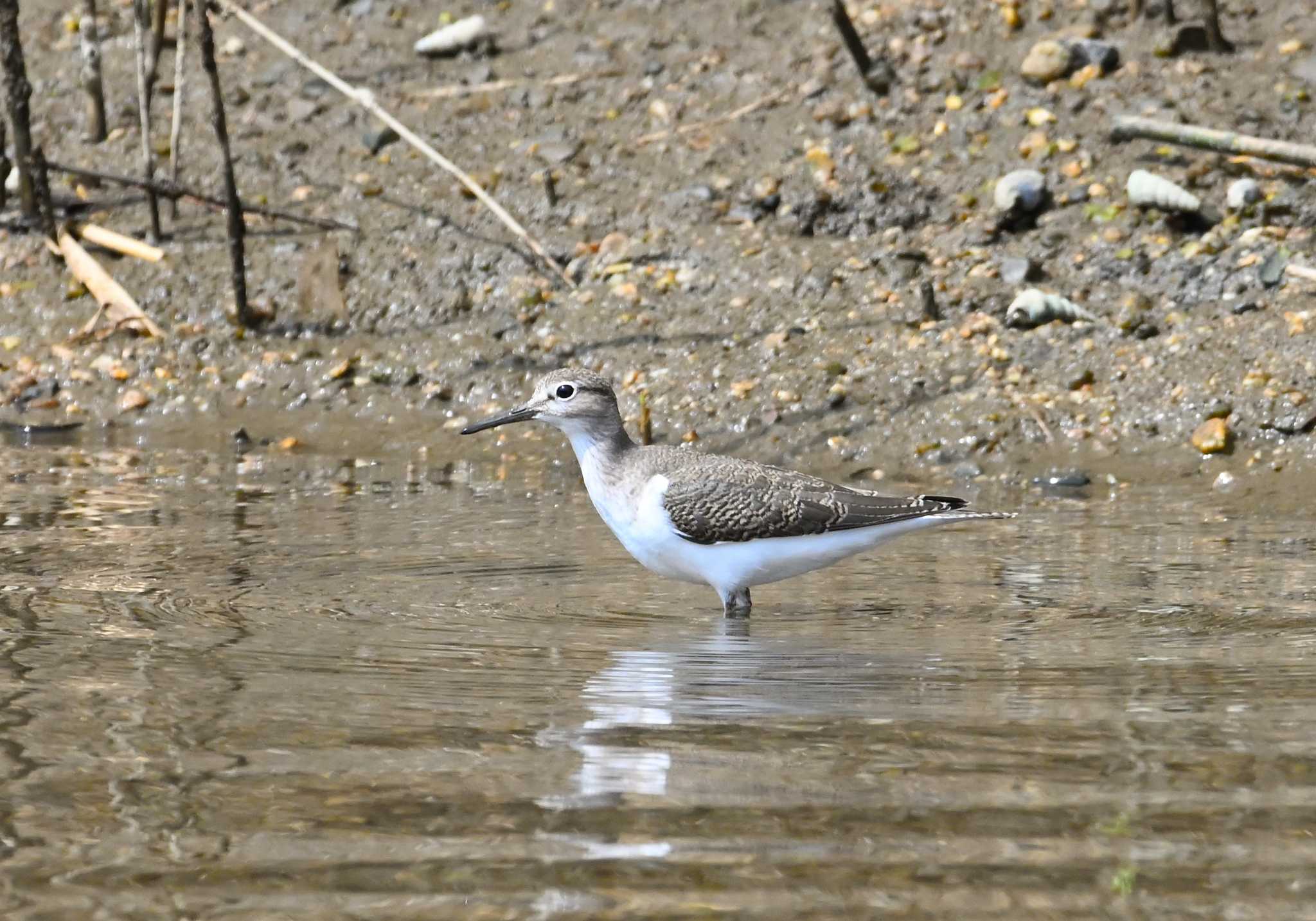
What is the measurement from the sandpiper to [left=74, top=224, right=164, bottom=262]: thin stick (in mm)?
5280

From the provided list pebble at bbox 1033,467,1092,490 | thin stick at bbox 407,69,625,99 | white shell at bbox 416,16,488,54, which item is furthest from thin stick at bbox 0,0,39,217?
pebble at bbox 1033,467,1092,490

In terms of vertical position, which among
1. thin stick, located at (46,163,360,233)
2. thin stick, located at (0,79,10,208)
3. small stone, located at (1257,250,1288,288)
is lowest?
small stone, located at (1257,250,1288,288)

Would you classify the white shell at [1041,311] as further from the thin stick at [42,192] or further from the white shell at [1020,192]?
the thin stick at [42,192]

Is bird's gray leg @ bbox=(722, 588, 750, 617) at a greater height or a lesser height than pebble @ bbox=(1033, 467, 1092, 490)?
lesser

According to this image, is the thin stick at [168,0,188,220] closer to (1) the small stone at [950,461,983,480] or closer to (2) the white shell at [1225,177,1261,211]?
(1) the small stone at [950,461,983,480]

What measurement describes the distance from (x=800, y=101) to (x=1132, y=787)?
806 cm

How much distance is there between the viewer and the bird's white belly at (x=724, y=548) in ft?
23.6

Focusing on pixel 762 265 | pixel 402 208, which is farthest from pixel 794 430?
pixel 402 208

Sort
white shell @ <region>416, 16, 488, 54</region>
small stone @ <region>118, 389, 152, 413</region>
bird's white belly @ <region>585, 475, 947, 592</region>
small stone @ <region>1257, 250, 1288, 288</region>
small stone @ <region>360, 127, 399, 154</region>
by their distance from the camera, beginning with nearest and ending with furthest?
bird's white belly @ <region>585, 475, 947, 592</region> < small stone @ <region>1257, 250, 1288, 288</region> < small stone @ <region>118, 389, 152, 413</region> < small stone @ <region>360, 127, 399, 154</region> < white shell @ <region>416, 16, 488, 54</region>

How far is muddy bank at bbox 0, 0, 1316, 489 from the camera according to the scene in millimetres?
9711

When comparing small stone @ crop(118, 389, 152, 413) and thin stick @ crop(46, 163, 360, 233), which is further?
thin stick @ crop(46, 163, 360, 233)

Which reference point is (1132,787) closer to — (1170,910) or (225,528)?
(1170,910)

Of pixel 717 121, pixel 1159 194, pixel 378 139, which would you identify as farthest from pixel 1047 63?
pixel 378 139

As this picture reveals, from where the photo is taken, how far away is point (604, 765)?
4.61 metres
